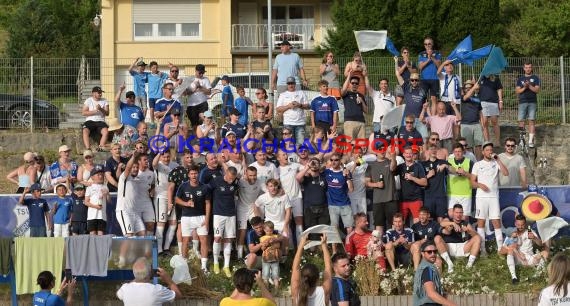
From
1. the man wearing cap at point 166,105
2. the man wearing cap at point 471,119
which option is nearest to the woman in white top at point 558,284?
the man wearing cap at point 471,119

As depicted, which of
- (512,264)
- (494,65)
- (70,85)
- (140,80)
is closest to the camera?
(512,264)

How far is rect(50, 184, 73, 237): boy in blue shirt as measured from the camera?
61.3ft

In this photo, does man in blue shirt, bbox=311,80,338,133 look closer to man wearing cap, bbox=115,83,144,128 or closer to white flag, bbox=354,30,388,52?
white flag, bbox=354,30,388,52

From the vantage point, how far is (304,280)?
37.1ft

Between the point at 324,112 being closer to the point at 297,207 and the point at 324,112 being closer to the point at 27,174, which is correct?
the point at 297,207

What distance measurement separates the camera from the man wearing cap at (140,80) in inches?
918

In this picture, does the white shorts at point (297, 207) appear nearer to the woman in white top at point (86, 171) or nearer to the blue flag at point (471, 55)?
the woman in white top at point (86, 171)

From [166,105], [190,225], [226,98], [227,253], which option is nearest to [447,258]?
[227,253]

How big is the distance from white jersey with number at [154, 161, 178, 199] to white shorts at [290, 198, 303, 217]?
2187mm

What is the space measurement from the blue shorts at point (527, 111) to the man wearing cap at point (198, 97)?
671cm

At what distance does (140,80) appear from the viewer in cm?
2353

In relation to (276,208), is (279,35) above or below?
above

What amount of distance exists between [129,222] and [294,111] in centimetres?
442

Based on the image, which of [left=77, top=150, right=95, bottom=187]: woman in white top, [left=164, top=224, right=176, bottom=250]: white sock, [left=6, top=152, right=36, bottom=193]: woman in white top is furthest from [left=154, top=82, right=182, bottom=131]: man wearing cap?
[left=164, top=224, right=176, bottom=250]: white sock
